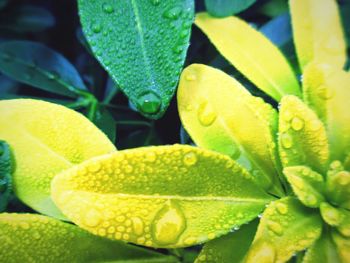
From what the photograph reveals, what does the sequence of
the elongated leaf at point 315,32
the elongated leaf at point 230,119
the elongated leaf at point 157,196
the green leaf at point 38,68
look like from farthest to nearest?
the green leaf at point 38,68, the elongated leaf at point 315,32, the elongated leaf at point 230,119, the elongated leaf at point 157,196

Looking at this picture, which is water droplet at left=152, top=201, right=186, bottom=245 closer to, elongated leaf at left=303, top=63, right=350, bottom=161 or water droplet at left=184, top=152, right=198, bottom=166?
water droplet at left=184, top=152, right=198, bottom=166

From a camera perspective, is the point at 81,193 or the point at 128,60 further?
the point at 128,60

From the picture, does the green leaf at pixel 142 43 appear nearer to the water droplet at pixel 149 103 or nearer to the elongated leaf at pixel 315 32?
the water droplet at pixel 149 103

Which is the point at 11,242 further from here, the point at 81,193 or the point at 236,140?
the point at 236,140

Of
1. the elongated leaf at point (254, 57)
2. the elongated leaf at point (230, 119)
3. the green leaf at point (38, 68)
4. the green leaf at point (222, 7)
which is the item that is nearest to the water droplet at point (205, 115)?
the elongated leaf at point (230, 119)

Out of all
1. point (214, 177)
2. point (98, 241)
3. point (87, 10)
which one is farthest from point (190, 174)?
point (87, 10)

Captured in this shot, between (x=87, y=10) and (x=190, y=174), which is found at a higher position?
(x=87, y=10)

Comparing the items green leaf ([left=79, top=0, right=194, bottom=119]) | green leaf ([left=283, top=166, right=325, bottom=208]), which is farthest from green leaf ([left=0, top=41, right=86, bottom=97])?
green leaf ([left=283, top=166, right=325, bottom=208])
